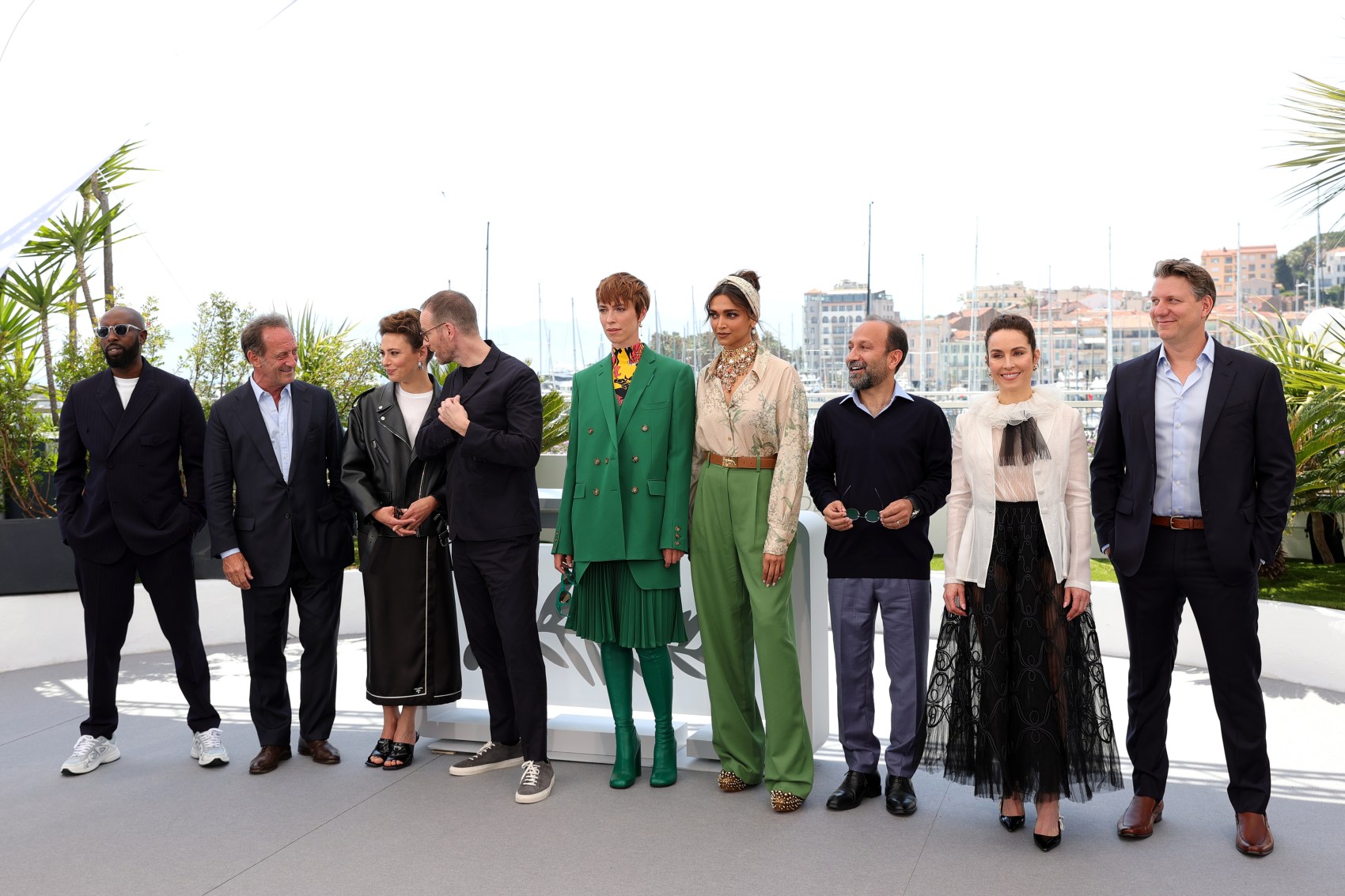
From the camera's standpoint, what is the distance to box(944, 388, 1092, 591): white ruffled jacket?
2945mm

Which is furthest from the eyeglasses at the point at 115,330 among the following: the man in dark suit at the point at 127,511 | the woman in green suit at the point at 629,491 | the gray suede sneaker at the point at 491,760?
the gray suede sneaker at the point at 491,760

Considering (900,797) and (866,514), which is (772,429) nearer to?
(866,514)

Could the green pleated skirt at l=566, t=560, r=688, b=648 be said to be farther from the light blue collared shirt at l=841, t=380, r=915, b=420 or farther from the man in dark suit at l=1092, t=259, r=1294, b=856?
the man in dark suit at l=1092, t=259, r=1294, b=856

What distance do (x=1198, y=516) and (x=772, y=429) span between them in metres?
1.22

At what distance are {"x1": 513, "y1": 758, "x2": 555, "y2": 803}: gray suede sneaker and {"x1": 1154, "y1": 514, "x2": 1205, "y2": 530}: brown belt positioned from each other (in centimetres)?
208

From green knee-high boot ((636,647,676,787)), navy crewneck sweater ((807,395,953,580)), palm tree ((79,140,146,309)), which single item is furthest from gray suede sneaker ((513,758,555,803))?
palm tree ((79,140,146,309))

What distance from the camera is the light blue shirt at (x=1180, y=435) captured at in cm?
298

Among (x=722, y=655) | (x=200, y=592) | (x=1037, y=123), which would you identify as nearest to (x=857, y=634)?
(x=722, y=655)

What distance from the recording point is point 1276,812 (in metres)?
3.29

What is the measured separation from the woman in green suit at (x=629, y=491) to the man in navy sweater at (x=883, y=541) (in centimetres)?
50

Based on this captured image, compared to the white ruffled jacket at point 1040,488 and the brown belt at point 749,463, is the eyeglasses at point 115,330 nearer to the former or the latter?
the brown belt at point 749,463

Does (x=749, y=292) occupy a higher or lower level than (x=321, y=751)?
higher

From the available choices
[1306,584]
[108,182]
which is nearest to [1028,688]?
[1306,584]

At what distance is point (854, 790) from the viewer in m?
3.38
